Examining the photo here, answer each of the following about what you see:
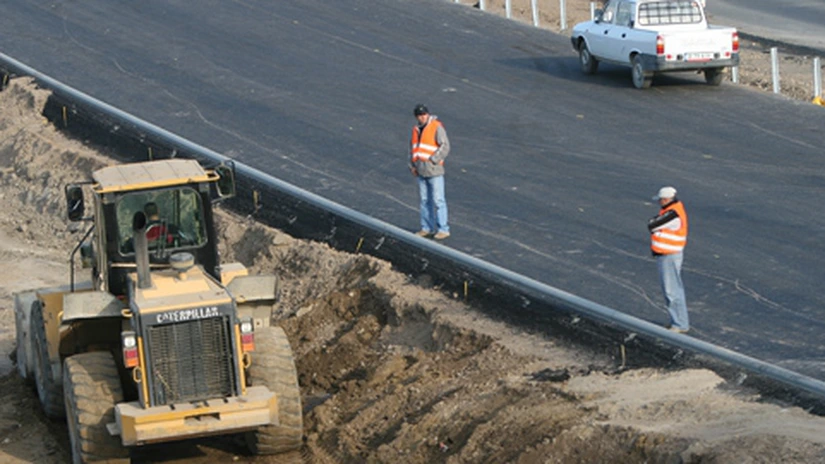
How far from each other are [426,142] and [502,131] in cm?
688

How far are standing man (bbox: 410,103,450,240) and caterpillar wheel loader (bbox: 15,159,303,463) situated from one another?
12.7 feet

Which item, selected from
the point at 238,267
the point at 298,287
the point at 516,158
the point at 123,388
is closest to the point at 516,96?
the point at 516,158

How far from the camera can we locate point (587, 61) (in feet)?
91.1

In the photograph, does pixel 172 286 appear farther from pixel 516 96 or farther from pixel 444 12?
pixel 444 12

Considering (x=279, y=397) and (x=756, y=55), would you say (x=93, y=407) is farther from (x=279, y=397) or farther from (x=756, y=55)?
(x=756, y=55)

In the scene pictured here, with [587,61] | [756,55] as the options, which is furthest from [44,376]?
[756,55]

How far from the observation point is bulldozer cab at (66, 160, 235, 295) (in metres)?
12.5

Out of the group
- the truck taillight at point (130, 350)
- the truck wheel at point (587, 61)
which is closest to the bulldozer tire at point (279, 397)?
the truck taillight at point (130, 350)

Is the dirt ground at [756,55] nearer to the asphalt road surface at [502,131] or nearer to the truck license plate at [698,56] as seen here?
the truck license plate at [698,56]

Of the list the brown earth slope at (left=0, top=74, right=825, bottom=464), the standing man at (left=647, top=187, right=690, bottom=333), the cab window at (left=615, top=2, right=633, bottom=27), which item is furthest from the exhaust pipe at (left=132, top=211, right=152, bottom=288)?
the cab window at (left=615, top=2, right=633, bottom=27)

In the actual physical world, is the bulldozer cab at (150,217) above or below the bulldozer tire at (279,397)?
above

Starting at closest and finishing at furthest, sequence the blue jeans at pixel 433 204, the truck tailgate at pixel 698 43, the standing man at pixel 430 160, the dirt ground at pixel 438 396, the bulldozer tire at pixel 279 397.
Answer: the dirt ground at pixel 438 396
the bulldozer tire at pixel 279 397
the standing man at pixel 430 160
the blue jeans at pixel 433 204
the truck tailgate at pixel 698 43

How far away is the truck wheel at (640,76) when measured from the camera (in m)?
26.1

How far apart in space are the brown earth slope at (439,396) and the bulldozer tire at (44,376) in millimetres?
292
